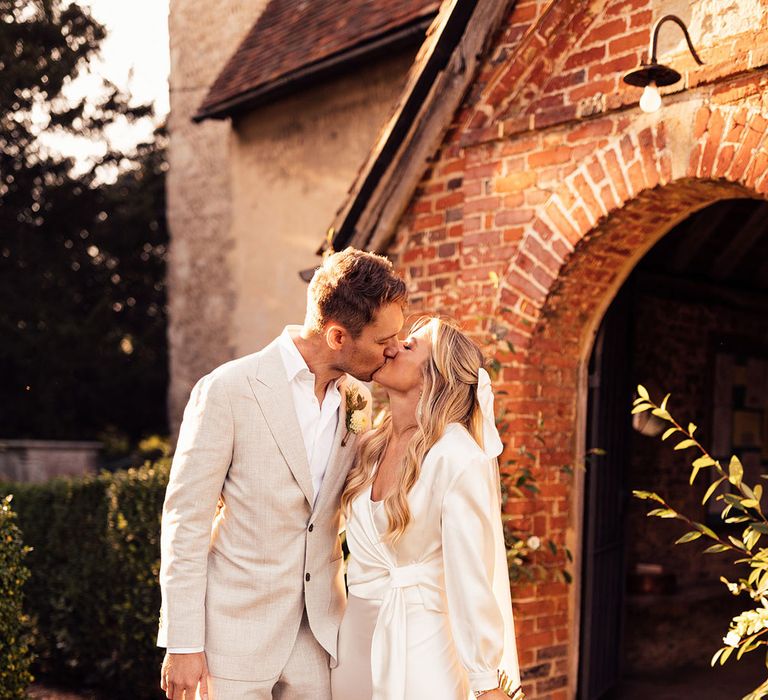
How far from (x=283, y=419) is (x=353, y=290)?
0.49m

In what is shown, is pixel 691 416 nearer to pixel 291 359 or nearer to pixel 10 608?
pixel 10 608

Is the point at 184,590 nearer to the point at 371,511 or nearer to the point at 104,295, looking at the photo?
the point at 371,511

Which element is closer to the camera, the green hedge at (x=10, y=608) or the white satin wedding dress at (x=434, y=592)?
→ the white satin wedding dress at (x=434, y=592)

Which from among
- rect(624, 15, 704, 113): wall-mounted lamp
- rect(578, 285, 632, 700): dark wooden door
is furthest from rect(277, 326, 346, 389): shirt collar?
rect(578, 285, 632, 700): dark wooden door

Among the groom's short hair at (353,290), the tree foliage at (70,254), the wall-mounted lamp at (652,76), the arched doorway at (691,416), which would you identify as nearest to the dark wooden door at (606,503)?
the arched doorway at (691,416)

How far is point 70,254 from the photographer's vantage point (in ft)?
56.7

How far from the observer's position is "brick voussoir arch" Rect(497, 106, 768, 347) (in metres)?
4.09

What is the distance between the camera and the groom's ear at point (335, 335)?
300cm

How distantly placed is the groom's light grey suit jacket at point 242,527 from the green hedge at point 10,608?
2.39 metres

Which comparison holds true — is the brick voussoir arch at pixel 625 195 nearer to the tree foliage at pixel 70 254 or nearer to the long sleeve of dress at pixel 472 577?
the long sleeve of dress at pixel 472 577

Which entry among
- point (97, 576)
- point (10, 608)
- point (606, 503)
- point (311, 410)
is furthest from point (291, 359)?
point (97, 576)

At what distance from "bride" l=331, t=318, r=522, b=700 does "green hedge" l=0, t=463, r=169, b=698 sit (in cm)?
364

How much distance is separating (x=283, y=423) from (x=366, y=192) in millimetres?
3024

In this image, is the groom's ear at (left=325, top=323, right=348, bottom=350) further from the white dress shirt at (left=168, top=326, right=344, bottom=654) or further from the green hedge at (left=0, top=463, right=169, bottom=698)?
the green hedge at (left=0, top=463, right=169, bottom=698)
